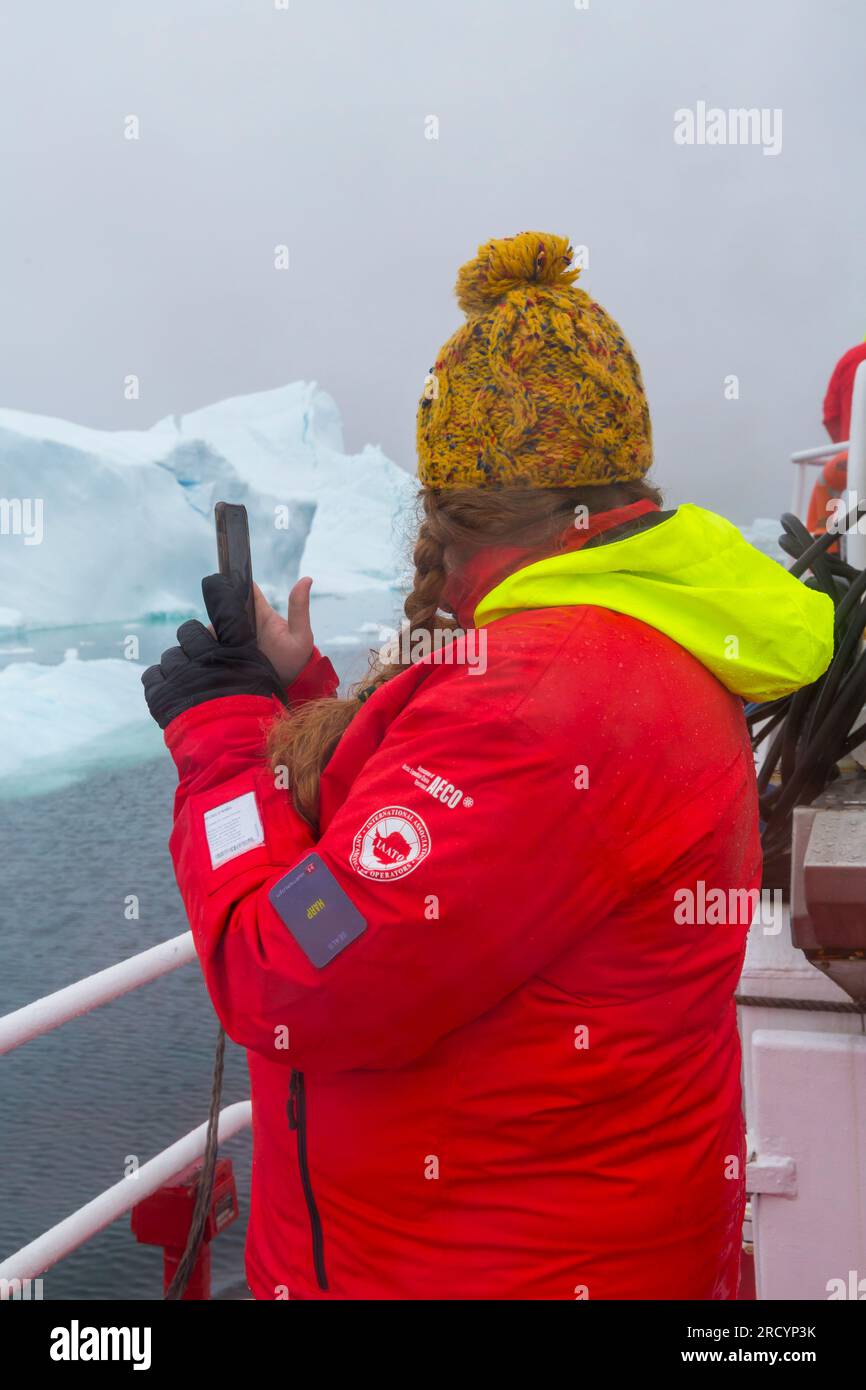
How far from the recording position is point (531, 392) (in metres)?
0.61

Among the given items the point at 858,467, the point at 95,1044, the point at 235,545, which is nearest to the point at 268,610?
the point at 235,545

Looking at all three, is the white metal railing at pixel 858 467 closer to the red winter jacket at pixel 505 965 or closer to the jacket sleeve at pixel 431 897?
the red winter jacket at pixel 505 965

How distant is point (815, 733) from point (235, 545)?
544 mm

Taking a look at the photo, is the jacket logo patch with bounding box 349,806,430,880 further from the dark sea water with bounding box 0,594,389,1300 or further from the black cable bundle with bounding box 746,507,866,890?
the black cable bundle with bounding box 746,507,866,890

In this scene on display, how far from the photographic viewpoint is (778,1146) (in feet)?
2.92

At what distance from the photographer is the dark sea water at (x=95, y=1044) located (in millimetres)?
3250

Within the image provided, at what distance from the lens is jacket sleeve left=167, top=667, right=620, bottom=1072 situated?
0.52 m

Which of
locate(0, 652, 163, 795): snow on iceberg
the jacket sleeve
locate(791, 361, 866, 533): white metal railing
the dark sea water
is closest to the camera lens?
the jacket sleeve

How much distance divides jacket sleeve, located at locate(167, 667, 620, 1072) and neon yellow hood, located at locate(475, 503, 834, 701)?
89mm

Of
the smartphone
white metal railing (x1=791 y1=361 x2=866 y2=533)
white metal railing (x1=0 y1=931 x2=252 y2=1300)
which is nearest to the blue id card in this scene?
the smartphone

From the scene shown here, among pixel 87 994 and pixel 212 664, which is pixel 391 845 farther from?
pixel 87 994

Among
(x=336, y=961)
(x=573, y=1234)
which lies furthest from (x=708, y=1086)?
(x=336, y=961)

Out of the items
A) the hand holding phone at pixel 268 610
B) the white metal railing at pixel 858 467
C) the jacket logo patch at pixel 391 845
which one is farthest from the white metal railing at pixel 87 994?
the white metal railing at pixel 858 467

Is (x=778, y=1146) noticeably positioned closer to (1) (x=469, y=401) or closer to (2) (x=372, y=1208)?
(2) (x=372, y=1208)
